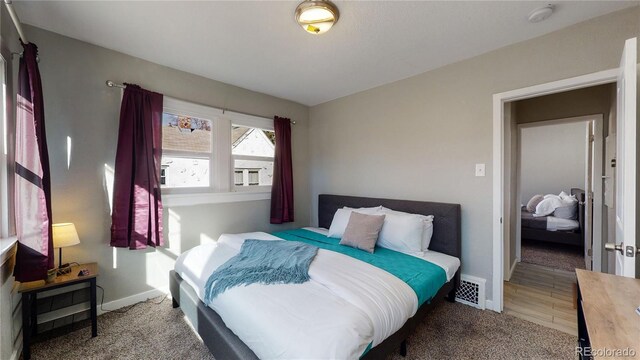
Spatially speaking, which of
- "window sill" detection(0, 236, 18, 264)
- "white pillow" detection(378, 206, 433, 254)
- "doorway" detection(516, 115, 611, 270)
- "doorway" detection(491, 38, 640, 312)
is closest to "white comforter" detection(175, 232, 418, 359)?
"white pillow" detection(378, 206, 433, 254)

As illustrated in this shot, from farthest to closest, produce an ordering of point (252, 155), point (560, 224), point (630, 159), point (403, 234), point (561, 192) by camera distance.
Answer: point (561, 192) → point (560, 224) → point (252, 155) → point (403, 234) → point (630, 159)

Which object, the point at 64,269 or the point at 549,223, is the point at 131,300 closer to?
the point at 64,269

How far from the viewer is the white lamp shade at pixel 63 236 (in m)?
1.87

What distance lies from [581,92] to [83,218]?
5343mm

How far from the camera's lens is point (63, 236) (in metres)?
1.90

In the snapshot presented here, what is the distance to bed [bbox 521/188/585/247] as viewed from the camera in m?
4.13

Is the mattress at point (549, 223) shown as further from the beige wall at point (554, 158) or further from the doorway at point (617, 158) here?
the beige wall at point (554, 158)

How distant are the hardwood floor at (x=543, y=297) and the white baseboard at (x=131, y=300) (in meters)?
3.41

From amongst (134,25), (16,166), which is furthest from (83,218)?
(134,25)

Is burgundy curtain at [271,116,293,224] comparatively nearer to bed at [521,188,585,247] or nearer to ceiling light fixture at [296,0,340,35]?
ceiling light fixture at [296,0,340,35]

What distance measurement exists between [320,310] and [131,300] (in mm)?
2170

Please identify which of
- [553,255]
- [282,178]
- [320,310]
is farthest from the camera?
[553,255]

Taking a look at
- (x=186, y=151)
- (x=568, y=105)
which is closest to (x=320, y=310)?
(x=186, y=151)

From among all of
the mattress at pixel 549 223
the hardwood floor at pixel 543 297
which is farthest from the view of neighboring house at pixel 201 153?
the mattress at pixel 549 223
